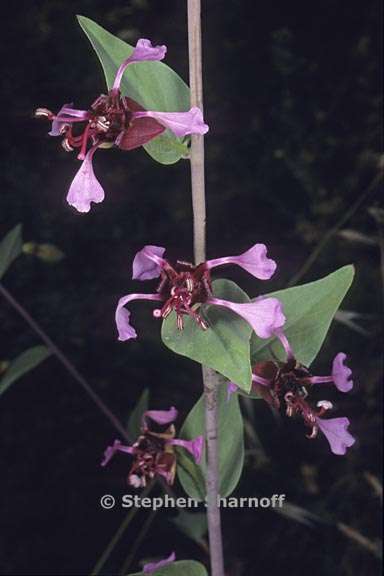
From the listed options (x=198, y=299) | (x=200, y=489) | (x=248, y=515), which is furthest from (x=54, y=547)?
(x=198, y=299)

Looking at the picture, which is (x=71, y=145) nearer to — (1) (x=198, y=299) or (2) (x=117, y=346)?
(1) (x=198, y=299)

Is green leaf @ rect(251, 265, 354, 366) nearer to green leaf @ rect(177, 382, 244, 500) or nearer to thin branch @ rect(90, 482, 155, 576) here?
green leaf @ rect(177, 382, 244, 500)

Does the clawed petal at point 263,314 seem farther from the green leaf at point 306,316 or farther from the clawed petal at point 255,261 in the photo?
the green leaf at point 306,316

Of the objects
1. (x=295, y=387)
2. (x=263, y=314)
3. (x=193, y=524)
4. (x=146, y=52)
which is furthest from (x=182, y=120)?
(x=193, y=524)

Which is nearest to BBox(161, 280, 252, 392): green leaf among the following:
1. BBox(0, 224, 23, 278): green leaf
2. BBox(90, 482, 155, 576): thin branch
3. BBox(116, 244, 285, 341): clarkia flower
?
BBox(116, 244, 285, 341): clarkia flower

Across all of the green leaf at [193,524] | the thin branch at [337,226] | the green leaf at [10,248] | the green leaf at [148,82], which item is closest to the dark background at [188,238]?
the thin branch at [337,226]

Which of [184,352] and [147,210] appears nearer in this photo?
[184,352]

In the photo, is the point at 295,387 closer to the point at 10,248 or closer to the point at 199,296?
the point at 199,296
